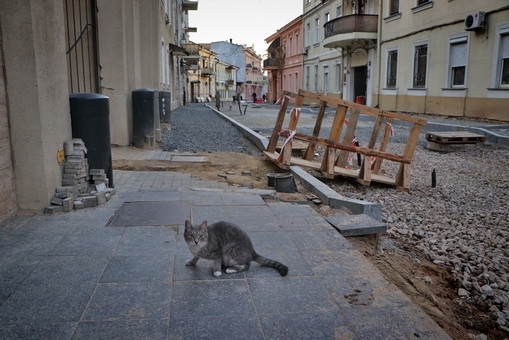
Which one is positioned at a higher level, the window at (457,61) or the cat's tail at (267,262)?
the window at (457,61)

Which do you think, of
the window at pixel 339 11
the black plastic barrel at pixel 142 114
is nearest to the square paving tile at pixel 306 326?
the black plastic barrel at pixel 142 114

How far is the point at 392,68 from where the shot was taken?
23.6m

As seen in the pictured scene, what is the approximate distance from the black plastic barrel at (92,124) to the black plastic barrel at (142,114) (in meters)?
4.69

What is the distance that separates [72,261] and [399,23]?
73.1 ft

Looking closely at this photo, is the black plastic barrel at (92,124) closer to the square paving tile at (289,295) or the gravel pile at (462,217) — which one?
the square paving tile at (289,295)

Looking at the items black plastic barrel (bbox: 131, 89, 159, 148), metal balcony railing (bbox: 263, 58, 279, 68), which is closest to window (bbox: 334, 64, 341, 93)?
metal balcony railing (bbox: 263, 58, 279, 68)

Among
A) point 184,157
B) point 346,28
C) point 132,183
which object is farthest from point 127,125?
point 346,28

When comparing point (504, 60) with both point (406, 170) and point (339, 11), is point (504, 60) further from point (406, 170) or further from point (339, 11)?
point (339, 11)

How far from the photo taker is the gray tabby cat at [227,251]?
3.30 meters

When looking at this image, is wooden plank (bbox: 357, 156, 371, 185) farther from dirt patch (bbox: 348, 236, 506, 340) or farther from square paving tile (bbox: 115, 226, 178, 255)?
square paving tile (bbox: 115, 226, 178, 255)

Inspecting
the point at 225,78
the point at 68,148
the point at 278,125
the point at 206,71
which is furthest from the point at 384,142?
the point at 225,78

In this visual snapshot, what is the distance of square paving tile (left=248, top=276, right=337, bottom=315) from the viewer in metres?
2.83

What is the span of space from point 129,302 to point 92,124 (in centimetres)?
324

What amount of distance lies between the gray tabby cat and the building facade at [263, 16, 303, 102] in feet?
126
